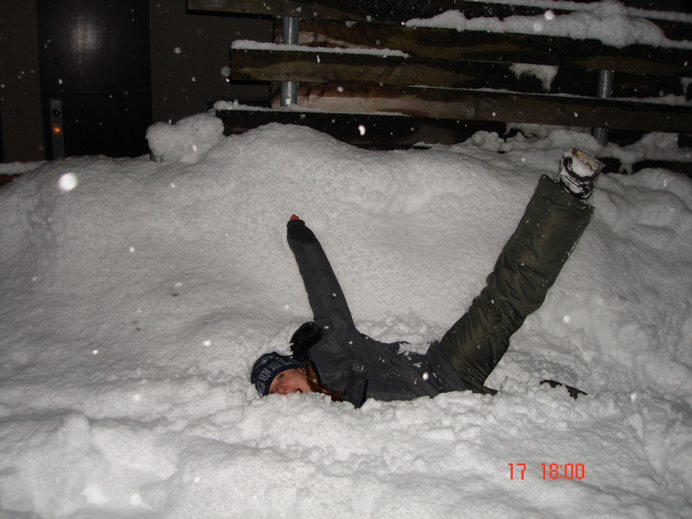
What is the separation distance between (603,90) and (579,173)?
269 cm

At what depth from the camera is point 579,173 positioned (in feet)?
5.85

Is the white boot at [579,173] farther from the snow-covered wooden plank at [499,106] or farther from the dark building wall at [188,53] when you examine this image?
the dark building wall at [188,53]

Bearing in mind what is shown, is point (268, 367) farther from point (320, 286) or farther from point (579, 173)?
point (579, 173)

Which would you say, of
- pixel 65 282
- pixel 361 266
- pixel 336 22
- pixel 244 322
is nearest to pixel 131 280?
pixel 65 282

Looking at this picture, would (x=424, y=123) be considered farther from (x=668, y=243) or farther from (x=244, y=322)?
(x=244, y=322)

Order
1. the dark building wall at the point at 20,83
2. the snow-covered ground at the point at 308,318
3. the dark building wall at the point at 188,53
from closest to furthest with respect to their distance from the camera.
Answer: the snow-covered ground at the point at 308,318 → the dark building wall at the point at 20,83 → the dark building wall at the point at 188,53

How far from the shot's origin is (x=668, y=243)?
3.02 m

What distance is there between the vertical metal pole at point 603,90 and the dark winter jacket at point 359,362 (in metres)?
2.97

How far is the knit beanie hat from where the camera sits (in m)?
2.00

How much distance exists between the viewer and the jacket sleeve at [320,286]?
7.31 feet

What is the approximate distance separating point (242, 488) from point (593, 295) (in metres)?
2.35

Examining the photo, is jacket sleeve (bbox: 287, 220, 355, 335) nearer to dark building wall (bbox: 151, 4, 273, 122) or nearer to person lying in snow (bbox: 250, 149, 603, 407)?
person lying in snow (bbox: 250, 149, 603, 407)

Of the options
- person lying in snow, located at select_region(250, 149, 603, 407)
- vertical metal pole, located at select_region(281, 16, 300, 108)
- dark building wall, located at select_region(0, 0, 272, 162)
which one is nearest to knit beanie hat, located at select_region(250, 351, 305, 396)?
person lying in snow, located at select_region(250, 149, 603, 407)
